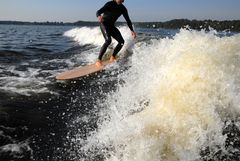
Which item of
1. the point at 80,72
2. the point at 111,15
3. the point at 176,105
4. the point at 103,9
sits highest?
the point at 103,9

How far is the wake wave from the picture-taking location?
18.1 ft

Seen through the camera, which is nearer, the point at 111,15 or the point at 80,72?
the point at 111,15

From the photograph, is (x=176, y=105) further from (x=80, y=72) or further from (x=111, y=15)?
(x=80, y=72)

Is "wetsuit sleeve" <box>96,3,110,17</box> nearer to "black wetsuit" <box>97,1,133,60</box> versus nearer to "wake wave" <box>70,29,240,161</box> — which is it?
"black wetsuit" <box>97,1,133,60</box>

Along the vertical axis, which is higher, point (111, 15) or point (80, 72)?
point (111, 15)

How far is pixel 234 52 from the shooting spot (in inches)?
316

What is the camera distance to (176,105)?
20.5 ft

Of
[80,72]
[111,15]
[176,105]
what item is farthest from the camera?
A: [80,72]

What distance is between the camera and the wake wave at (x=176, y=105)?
5512mm

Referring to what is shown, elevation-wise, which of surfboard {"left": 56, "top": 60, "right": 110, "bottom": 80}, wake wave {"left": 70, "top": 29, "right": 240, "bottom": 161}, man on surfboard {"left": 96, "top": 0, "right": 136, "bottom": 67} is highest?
man on surfboard {"left": 96, "top": 0, "right": 136, "bottom": 67}

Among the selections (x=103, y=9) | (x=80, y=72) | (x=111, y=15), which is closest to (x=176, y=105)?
(x=103, y=9)

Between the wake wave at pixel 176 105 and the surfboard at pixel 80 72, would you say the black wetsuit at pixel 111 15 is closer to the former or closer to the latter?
the surfboard at pixel 80 72

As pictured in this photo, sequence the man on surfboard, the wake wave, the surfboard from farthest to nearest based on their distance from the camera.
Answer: the surfboard < the man on surfboard < the wake wave

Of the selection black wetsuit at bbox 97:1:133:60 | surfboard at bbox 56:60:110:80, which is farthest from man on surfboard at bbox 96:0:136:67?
surfboard at bbox 56:60:110:80
